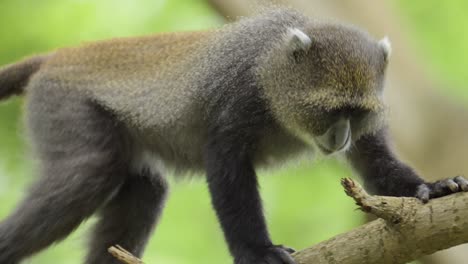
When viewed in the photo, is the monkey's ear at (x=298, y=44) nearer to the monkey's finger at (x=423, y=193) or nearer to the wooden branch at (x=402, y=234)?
the monkey's finger at (x=423, y=193)

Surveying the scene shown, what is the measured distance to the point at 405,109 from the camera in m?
9.08

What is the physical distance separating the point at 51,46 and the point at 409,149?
4614 mm

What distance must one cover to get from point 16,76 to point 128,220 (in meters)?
1.56

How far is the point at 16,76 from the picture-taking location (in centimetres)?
736

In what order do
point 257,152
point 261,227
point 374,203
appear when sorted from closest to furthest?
1. point 374,203
2. point 261,227
3. point 257,152

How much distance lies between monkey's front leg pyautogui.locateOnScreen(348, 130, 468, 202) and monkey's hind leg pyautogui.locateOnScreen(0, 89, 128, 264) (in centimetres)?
193

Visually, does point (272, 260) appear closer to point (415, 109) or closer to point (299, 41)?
point (299, 41)

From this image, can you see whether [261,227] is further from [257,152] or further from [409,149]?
[409,149]

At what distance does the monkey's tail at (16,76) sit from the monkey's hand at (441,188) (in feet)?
11.4

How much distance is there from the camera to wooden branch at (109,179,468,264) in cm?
497

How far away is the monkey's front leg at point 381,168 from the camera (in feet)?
21.4

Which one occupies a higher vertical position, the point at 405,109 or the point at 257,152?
the point at 405,109

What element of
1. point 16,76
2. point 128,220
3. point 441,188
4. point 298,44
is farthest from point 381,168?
point 16,76

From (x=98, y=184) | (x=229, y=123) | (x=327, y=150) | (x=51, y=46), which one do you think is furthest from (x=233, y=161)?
(x=51, y=46)
